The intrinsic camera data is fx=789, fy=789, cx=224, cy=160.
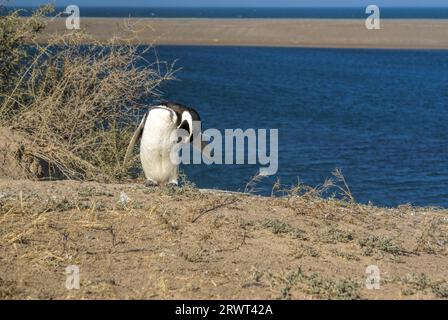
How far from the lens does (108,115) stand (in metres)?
12.7

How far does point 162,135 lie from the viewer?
33.7 feet

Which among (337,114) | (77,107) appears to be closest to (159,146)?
(77,107)

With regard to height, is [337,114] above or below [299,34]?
above

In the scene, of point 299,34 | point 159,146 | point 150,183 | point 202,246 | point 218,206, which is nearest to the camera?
point 202,246

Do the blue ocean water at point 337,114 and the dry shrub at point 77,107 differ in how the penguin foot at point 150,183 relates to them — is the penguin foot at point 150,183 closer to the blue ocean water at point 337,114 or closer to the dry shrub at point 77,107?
the dry shrub at point 77,107

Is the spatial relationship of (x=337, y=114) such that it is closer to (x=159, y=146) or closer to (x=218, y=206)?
(x=159, y=146)

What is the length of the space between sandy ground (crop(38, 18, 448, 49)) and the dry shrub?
209 ft

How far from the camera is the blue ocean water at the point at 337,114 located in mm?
20609

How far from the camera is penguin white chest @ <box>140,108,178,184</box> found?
33.0 ft

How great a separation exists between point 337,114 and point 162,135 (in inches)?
924

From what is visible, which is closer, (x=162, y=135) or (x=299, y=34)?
(x=162, y=135)

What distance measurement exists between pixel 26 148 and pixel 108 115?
211cm

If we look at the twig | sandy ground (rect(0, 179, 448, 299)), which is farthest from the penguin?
the twig

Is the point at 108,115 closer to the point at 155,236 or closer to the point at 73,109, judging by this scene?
the point at 73,109
